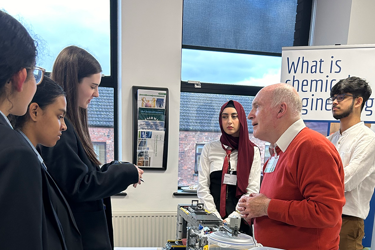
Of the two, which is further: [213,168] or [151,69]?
[151,69]

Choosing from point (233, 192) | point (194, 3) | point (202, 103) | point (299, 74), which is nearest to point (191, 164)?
point (202, 103)

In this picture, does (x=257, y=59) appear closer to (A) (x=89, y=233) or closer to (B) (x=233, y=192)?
(B) (x=233, y=192)

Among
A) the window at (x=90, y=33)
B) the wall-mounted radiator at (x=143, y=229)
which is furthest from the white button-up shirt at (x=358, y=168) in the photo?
the window at (x=90, y=33)

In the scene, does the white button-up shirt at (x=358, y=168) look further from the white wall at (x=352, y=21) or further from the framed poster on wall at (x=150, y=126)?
the framed poster on wall at (x=150, y=126)

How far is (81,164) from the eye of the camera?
3.32ft

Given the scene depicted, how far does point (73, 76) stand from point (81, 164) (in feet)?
1.36

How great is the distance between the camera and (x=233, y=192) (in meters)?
1.99

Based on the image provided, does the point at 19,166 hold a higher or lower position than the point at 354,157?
higher

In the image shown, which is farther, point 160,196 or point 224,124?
point 160,196

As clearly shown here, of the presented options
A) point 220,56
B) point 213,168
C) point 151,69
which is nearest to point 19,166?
point 213,168

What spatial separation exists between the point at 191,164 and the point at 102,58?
5.68 ft

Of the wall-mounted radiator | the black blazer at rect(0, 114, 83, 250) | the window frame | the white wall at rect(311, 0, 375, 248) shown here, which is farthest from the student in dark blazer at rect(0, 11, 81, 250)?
the white wall at rect(311, 0, 375, 248)

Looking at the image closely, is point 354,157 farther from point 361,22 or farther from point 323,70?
point 361,22

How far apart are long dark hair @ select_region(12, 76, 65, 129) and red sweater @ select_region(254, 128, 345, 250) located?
1024 mm
